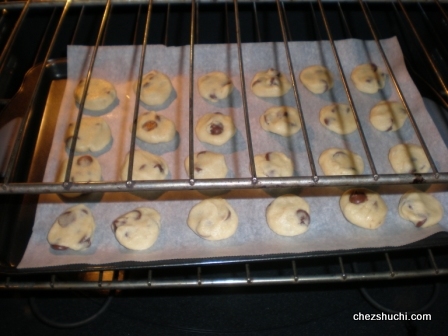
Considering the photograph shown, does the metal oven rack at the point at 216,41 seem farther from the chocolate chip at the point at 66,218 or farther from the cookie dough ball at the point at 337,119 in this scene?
the cookie dough ball at the point at 337,119

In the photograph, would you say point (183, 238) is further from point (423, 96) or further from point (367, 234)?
point (423, 96)

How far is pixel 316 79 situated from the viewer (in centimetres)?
167

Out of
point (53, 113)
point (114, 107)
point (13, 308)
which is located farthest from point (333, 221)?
point (13, 308)

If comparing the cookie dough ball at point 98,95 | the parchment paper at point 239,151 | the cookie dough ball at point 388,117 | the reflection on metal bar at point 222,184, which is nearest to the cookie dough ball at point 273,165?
the parchment paper at point 239,151

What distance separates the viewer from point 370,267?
1635 mm

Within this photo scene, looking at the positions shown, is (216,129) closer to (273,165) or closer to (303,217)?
(273,165)

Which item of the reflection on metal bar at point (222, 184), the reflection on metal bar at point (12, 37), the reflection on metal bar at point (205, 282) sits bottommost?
the reflection on metal bar at point (205, 282)

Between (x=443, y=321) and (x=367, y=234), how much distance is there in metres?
0.61

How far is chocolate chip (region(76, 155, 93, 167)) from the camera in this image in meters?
1.43

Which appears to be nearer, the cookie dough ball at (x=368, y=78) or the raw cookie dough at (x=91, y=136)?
the raw cookie dough at (x=91, y=136)

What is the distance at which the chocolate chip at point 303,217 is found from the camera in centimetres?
130

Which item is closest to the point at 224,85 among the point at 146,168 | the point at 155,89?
the point at 155,89

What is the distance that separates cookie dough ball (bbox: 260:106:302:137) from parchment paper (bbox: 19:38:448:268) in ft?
0.11

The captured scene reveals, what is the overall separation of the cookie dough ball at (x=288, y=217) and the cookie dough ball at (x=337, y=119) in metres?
0.42
